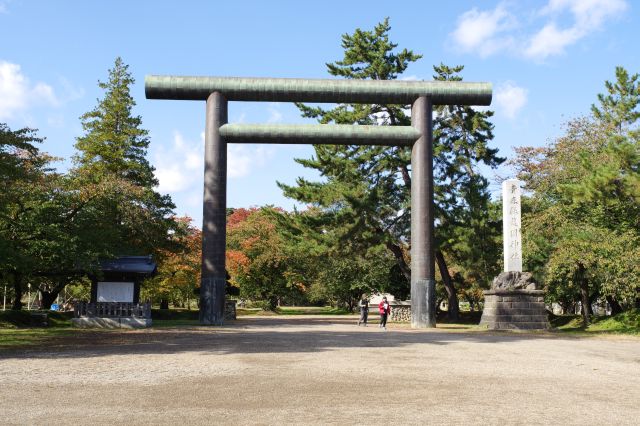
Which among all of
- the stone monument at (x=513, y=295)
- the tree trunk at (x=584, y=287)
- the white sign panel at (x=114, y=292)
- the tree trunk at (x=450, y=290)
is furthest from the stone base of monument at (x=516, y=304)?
the white sign panel at (x=114, y=292)

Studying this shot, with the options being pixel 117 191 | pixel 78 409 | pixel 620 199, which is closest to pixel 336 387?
pixel 78 409

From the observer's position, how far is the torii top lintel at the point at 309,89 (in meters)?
25.1

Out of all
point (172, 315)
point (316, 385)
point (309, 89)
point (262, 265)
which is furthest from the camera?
point (262, 265)

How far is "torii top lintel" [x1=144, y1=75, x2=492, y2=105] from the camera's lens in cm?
2509

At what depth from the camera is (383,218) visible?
31453 millimetres

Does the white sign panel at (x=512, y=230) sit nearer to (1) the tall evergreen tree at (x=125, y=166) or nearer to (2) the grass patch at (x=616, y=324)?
(2) the grass patch at (x=616, y=324)

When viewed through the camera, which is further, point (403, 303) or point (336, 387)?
point (403, 303)

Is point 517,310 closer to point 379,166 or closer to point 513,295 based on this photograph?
point 513,295

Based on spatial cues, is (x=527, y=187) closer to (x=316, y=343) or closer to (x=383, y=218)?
(x=383, y=218)

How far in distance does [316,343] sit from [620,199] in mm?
11343

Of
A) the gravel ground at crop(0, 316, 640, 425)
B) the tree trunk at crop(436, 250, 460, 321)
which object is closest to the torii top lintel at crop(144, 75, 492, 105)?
the tree trunk at crop(436, 250, 460, 321)

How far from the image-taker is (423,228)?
24.8 metres

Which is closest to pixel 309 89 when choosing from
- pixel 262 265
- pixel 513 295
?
pixel 513 295

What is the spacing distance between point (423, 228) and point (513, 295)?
4381mm
